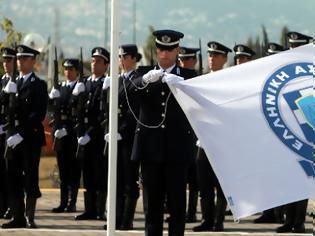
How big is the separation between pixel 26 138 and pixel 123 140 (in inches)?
40.4

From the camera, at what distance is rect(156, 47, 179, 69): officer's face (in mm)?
7848

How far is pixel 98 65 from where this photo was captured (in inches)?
456

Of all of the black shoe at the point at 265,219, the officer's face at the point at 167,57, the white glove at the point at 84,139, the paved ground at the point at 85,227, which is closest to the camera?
the officer's face at the point at 167,57

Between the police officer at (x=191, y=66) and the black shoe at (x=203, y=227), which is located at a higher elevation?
the police officer at (x=191, y=66)

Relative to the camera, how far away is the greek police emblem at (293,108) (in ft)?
22.9

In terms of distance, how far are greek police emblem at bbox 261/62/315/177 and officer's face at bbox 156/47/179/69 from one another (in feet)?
2.99

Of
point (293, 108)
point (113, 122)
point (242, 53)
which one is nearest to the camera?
point (113, 122)

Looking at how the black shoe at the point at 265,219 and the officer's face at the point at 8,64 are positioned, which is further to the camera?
the black shoe at the point at 265,219

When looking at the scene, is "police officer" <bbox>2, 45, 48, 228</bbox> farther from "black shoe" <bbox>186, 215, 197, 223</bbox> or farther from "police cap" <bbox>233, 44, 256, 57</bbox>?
"police cap" <bbox>233, 44, 256, 57</bbox>

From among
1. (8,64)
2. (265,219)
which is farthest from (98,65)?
(265,219)

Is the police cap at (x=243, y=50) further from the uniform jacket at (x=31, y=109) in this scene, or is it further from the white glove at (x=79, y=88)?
the uniform jacket at (x=31, y=109)

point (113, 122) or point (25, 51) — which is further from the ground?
point (25, 51)

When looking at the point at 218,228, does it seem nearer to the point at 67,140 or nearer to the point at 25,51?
the point at 67,140

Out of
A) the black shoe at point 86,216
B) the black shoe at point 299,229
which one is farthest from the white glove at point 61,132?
the black shoe at point 299,229
